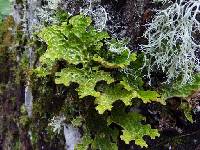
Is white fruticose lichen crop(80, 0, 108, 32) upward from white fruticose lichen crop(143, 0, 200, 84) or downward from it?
upward

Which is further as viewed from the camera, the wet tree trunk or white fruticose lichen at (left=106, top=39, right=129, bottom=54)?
the wet tree trunk

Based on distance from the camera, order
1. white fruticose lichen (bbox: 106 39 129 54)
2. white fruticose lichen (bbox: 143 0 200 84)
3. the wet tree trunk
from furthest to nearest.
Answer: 1. the wet tree trunk
2. white fruticose lichen (bbox: 106 39 129 54)
3. white fruticose lichen (bbox: 143 0 200 84)

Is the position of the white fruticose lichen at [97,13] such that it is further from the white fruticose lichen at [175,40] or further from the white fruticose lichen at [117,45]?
the white fruticose lichen at [175,40]

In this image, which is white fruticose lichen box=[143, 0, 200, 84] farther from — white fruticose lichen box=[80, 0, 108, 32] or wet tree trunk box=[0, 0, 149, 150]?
white fruticose lichen box=[80, 0, 108, 32]

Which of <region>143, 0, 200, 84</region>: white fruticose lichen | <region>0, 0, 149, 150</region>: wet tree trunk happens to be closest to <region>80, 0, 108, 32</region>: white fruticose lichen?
<region>0, 0, 149, 150</region>: wet tree trunk

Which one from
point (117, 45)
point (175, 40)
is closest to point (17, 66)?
point (117, 45)

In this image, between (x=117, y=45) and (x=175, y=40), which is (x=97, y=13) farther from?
(x=175, y=40)

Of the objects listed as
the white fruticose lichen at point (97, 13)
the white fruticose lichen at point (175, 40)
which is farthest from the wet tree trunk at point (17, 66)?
the white fruticose lichen at point (175, 40)
